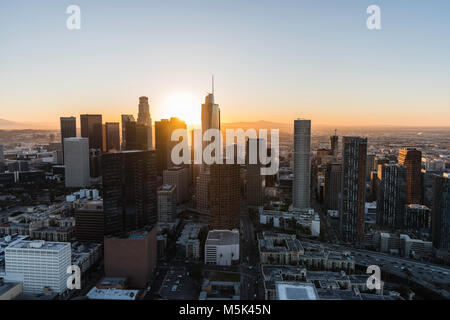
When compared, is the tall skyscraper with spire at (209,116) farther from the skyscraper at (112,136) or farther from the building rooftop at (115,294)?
the building rooftop at (115,294)

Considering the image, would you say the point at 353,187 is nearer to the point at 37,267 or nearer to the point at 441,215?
the point at 441,215

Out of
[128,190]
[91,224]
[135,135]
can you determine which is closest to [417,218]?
[128,190]

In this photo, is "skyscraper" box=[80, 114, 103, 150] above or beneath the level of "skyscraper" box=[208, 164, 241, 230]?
above

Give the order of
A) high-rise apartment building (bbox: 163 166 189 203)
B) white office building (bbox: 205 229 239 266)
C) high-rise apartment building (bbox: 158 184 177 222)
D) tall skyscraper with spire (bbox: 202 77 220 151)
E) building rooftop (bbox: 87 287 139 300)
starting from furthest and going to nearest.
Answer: high-rise apartment building (bbox: 163 166 189 203)
tall skyscraper with spire (bbox: 202 77 220 151)
high-rise apartment building (bbox: 158 184 177 222)
white office building (bbox: 205 229 239 266)
building rooftop (bbox: 87 287 139 300)

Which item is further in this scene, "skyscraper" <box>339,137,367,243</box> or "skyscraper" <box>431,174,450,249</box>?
"skyscraper" <box>339,137,367,243</box>

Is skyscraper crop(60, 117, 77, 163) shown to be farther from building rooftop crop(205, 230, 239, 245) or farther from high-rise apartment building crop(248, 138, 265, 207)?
building rooftop crop(205, 230, 239, 245)

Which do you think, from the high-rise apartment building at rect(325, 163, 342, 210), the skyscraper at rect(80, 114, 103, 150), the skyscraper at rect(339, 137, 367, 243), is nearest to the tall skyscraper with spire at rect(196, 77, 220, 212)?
the high-rise apartment building at rect(325, 163, 342, 210)
